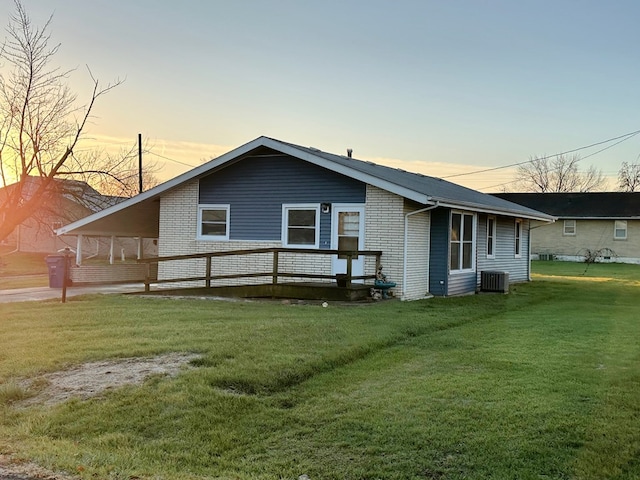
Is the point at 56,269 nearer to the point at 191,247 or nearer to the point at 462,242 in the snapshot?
the point at 191,247

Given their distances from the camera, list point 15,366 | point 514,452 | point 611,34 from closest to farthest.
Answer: point 514,452
point 15,366
point 611,34

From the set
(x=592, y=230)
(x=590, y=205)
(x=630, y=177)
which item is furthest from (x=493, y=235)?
(x=630, y=177)

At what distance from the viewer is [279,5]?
51.8 feet

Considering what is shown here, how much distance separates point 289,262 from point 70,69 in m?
10.4

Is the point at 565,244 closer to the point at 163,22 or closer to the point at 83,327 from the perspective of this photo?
the point at 163,22

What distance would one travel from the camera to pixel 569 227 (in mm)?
40750

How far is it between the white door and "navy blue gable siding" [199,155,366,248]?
0.60 ft

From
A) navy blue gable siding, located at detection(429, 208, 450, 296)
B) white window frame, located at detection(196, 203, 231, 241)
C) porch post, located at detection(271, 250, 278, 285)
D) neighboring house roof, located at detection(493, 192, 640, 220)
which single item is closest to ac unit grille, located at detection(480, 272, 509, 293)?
navy blue gable siding, located at detection(429, 208, 450, 296)

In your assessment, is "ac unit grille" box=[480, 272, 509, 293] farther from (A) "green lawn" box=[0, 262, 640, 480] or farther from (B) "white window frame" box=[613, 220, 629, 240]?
(B) "white window frame" box=[613, 220, 629, 240]

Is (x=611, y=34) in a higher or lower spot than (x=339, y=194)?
higher

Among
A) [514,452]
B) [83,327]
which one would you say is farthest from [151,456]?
[83,327]

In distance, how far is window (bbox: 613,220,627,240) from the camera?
39.2m

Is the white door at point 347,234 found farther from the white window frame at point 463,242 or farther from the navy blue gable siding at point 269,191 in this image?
the white window frame at point 463,242

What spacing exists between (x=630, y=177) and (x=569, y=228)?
2600cm
